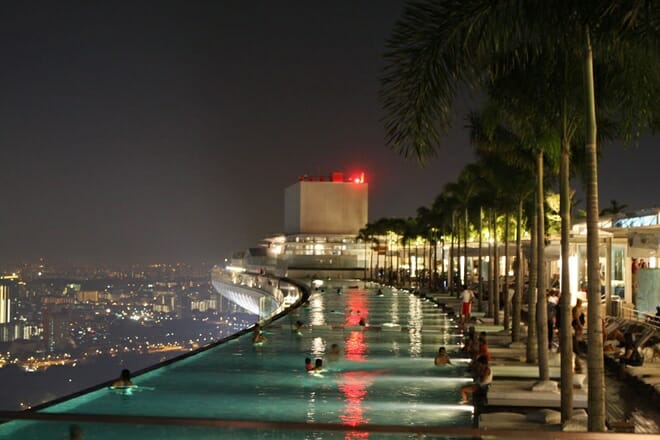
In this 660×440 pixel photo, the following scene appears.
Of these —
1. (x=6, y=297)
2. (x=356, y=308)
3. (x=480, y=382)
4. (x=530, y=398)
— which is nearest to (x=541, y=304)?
(x=480, y=382)

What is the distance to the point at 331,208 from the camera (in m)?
181

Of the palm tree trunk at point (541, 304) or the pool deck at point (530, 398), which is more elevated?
the palm tree trunk at point (541, 304)

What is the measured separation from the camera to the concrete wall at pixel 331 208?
592ft

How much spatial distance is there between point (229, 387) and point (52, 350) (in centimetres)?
10880

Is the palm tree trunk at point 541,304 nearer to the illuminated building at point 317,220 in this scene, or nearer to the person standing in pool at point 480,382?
the person standing in pool at point 480,382

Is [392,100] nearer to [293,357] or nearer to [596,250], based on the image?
[596,250]

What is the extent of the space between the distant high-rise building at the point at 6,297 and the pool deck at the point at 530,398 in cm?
13260

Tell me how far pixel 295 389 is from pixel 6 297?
144011 millimetres

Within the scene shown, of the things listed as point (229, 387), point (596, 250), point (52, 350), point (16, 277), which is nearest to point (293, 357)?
point (229, 387)

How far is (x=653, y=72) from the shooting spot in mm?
8852

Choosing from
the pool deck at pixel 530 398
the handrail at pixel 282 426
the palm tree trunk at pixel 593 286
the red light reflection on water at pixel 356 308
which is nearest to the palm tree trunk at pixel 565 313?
the pool deck at pixel 530 398

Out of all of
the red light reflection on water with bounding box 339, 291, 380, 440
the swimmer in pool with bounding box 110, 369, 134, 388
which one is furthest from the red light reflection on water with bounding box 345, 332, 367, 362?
the swimmer in pool with bounding box 110, 369, 134, 388

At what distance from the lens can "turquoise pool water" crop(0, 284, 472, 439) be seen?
753 cm

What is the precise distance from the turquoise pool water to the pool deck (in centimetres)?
74
